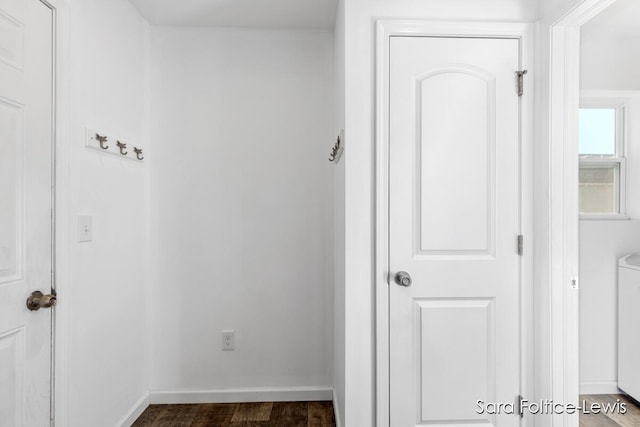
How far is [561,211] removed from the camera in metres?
1.72

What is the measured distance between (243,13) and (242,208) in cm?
117

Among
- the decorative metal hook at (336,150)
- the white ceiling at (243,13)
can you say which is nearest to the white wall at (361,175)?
the decorative metal hook at (336,150)

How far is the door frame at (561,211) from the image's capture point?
1709 millimetres

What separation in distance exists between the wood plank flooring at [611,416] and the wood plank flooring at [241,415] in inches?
60.0

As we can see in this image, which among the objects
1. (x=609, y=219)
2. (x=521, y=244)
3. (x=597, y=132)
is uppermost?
(x=597, y=132)

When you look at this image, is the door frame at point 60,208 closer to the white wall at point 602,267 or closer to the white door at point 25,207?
the white door at point 25,207

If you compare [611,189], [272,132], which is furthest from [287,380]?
[611,189]

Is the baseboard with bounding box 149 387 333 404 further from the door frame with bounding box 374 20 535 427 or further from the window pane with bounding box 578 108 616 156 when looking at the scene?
the window pane with bounding box 578 108 616 156

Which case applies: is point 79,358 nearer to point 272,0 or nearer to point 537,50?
point 272,0

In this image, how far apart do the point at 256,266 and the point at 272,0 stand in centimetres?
158

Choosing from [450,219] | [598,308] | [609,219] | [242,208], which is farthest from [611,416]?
[242,208]

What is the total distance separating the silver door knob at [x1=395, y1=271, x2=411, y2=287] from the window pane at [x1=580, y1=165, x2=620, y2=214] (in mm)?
1725

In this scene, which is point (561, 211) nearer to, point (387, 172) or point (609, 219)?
point (387, 172)

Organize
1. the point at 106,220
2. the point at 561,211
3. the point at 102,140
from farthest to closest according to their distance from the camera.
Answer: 1. the point at 106,220
2. the point at 102,140
3. the point at 561,211
